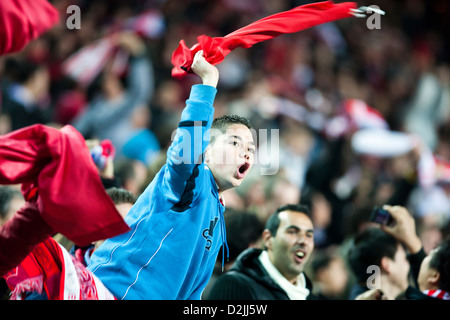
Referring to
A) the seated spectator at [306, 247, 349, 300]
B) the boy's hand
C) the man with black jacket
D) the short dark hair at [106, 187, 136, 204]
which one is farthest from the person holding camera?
the boy's hand

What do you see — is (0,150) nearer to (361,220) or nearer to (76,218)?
(76,218)


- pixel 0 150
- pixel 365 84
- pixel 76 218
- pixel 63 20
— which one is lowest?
pixel 76 218

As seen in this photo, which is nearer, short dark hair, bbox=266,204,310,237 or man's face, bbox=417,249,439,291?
man's face, bbox=417,249,439,291

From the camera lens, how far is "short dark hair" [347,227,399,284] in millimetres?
3605

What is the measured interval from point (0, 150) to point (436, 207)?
19.1 ft

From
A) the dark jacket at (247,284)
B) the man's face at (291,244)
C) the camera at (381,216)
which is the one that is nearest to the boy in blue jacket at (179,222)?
the dark jacket at (247,284)

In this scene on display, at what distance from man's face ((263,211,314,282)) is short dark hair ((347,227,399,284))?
0.34 m

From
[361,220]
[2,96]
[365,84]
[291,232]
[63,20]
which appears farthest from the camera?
[365,84]

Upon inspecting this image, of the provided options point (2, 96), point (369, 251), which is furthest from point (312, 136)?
point (369, 251)

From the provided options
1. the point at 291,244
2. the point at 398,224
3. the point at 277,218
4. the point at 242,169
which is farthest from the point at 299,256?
the point at 242,169

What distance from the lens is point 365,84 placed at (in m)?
9.51

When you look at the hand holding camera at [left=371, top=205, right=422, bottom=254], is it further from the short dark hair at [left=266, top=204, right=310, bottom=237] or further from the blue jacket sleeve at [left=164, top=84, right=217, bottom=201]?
the blue jacket sleeve at [left=164, top=84, right=217, bottom=201]

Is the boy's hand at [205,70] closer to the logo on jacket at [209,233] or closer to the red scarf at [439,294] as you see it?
the logo on jacket at [209,233]

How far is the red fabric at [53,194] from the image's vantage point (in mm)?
2090
